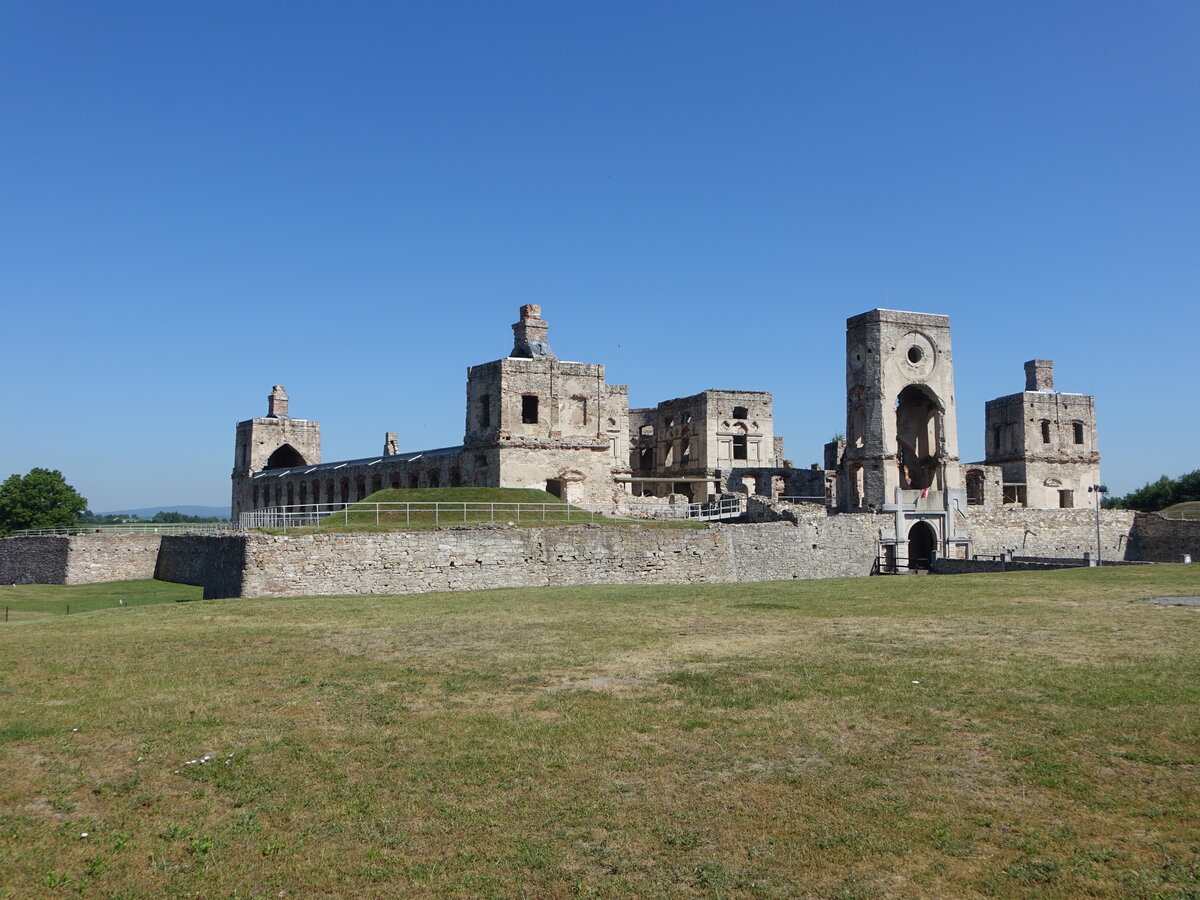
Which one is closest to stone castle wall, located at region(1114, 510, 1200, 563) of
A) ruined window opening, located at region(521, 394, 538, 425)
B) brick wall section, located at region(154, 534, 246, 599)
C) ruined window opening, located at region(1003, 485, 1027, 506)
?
ruined window opening, located at region(1003, 485, 1027, 506)

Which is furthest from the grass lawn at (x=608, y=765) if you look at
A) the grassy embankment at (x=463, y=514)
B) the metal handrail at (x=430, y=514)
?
the metal handrail at (x=430, y=514)

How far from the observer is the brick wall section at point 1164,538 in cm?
3938

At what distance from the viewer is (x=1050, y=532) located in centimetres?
4106

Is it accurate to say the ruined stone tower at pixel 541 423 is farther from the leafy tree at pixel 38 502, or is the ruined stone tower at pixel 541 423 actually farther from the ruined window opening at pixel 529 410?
the leafy tree at pixel 38 502

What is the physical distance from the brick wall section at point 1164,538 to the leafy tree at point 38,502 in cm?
5500

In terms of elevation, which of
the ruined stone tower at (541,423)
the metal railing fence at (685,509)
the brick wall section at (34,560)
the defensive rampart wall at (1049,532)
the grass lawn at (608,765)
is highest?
the ruined stone tower at (541,423)

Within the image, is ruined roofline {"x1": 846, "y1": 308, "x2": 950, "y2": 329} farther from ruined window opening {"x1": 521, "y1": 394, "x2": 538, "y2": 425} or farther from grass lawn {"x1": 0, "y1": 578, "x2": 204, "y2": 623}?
grass lawn {"x1": 0, "y1": 578, "x2": 204, "y2": 623}

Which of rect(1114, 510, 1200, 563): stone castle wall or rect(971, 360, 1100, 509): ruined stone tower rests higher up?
rect(971, 360, 1100, 509): ruined stone tower

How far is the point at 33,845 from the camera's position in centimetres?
654

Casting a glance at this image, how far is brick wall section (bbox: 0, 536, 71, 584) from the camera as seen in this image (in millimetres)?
35531

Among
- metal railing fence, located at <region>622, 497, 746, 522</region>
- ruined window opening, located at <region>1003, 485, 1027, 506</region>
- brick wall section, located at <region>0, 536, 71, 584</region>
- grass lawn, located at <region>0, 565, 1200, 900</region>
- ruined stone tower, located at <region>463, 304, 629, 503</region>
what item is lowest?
grass lawn, located at <region>0, 565, 1200, 900</region>

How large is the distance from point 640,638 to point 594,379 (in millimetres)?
24672

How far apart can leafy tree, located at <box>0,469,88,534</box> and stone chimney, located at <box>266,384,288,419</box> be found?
→ 1256 centimetres

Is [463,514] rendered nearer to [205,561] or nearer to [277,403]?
[205,561]
